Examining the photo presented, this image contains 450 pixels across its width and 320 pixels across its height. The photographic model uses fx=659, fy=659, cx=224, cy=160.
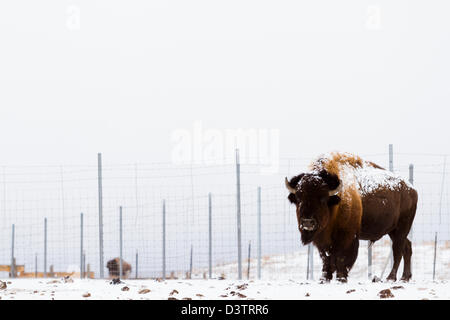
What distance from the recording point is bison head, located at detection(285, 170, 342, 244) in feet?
26.8

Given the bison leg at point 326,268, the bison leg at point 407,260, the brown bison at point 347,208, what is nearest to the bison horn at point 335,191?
the brown bison at point 347,208

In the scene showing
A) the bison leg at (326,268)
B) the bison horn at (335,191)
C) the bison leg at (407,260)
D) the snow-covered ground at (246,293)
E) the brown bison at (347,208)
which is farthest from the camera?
the bison leg at (407,260)

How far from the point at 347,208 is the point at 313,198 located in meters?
0.76

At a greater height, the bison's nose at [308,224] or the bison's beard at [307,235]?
the bison's nose at [308,224]

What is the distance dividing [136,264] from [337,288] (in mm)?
9217

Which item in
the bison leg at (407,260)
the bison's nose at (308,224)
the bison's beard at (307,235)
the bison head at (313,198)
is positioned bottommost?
the bison leg at (407,260)

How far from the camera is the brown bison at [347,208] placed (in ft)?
27.3

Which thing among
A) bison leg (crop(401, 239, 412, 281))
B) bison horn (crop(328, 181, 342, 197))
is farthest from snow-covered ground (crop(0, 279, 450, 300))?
bison leg (crop(401, 239, 412, 281))

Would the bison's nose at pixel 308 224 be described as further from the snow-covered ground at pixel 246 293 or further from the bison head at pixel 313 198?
the snow-covered ground at pixel 246 293

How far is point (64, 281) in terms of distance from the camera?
10281 mm

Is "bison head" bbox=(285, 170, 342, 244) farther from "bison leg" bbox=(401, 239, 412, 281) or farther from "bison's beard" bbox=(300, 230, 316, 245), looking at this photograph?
"bison leg" bbox=(401, 239, 412, 281)

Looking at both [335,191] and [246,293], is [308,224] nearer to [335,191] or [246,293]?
[335,191]

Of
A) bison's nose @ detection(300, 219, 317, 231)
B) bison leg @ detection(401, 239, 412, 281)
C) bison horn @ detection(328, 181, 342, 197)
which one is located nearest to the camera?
bison's nose @ detection(300, 219, 317, 231)
